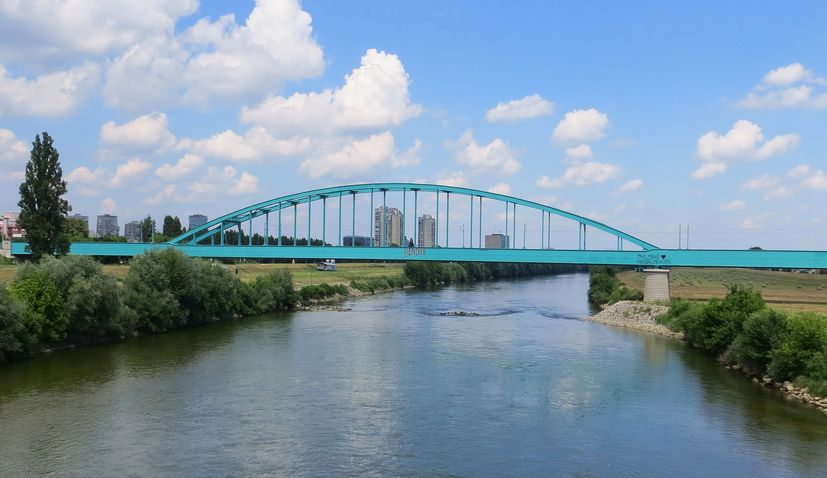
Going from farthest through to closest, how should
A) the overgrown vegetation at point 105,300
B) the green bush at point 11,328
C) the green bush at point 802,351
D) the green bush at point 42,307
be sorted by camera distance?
1. the green bush at point 42,307
2. the overgrown vegetation at point 105,300
3. the green bush at point 11,328
4. the green bush at point 802,351

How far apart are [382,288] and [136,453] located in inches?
1990

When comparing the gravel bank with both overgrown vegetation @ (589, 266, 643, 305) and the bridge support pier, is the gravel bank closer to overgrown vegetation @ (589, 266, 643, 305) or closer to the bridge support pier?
the bridge support pier

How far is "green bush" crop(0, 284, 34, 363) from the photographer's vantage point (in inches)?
855

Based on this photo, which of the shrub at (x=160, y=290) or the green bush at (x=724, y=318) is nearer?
the green bush at (x=724, y=318)

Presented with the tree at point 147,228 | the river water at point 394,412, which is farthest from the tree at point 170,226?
the river water at point 394,412

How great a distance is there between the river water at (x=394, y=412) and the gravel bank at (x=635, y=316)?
656 centimetres

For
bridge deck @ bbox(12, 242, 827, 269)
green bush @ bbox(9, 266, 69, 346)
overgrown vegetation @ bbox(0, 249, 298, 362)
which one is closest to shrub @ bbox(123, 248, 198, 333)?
overgrown vegetation @ bbox(0, 249, 298, 362)

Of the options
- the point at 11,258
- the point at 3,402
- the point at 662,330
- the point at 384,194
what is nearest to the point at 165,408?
the point at 3,402

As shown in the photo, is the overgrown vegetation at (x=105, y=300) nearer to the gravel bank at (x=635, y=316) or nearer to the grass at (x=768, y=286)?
the gravel bank at (x=635, y=316)

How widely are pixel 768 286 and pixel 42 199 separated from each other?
5298 centimetres

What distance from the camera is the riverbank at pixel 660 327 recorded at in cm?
1889

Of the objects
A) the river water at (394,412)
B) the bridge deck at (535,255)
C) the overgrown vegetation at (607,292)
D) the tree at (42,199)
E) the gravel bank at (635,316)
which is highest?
the tree at (42,199)

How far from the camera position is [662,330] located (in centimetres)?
3375

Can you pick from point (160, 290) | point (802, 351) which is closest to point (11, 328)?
point (160, 290)
